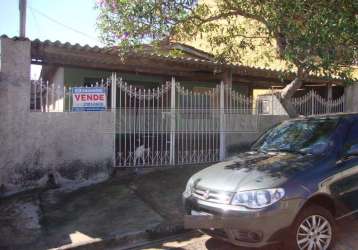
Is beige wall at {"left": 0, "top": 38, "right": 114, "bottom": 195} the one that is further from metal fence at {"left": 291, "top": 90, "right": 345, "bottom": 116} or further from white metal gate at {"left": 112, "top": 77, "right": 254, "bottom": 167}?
metal fence at {"left": 291, "top": 90, "right": 345, "bottom": 116}

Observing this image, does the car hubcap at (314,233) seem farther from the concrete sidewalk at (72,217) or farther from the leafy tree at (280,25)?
the leafy tree at (280,25)

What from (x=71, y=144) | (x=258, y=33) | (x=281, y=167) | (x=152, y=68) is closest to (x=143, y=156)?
(x=71, y=144)

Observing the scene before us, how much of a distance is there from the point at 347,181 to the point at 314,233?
2.72 feet

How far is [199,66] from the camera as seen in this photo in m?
9.89

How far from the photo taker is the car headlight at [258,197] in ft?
13.7

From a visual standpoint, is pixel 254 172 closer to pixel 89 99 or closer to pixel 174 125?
pixel 89 99

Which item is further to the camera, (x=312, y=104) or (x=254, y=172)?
(x=312, y=104)

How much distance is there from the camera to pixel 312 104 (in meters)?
11.7

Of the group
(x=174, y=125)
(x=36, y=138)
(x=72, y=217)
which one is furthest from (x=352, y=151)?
(x=36, y=138)

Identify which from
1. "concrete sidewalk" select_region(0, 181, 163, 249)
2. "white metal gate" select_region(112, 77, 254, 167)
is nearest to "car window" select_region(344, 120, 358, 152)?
"concrete sidewalk" select_region(0, 181, 163, 249)

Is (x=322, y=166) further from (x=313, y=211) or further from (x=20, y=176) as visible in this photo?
(x=20, y=176)

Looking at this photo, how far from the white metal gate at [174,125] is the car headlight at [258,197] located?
457cm

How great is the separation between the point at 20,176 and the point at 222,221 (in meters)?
4.63

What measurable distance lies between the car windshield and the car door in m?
0.25
